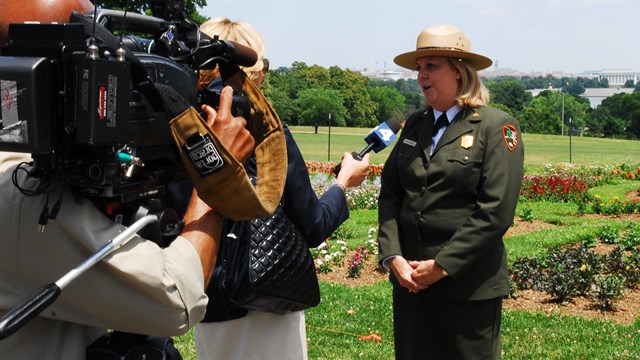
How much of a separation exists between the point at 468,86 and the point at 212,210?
2.41 meters

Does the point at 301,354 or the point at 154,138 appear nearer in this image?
the point at 154,138

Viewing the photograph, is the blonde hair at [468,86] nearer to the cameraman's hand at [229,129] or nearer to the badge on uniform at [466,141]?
the badge on uniform at [466,141]

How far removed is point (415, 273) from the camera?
3902mm

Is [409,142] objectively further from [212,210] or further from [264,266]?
[212,210]

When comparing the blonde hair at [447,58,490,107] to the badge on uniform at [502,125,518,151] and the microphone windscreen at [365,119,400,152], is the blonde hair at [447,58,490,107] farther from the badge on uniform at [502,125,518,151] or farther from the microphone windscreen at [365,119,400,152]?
the microphone windscreen at [365,119,400,152]

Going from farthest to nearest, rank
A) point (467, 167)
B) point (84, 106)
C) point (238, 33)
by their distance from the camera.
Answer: point (467, 167), point (238, 33), point (84, 106)

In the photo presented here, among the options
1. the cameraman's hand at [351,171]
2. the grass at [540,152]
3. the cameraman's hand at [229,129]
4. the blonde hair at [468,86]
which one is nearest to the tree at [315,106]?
the grass at [540,152]

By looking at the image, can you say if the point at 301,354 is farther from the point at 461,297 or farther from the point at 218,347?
the point at 461,297

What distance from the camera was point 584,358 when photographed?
5.48 metres

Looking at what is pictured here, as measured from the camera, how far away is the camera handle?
59.0 inches

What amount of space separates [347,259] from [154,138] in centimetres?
722

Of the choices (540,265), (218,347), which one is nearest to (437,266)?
(218,347)

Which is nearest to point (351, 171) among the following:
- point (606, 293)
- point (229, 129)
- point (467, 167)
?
point (467, 167)

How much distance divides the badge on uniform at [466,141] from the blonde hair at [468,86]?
0.21m
